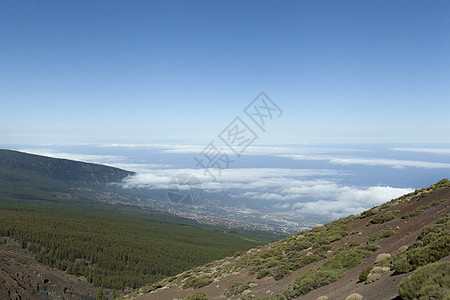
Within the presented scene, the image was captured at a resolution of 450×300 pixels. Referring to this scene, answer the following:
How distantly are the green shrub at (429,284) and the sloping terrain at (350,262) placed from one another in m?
0.16

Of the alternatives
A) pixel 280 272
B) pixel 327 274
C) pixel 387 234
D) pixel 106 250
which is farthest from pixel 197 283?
pixel 106 250

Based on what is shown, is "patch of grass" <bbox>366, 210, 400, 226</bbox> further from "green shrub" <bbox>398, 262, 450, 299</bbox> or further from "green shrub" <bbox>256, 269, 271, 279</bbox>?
"green shrub" <bbox>398, 262, 450, 299</bbox>

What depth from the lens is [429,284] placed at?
6.95 meters

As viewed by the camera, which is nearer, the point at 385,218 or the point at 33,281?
the point at 385,218

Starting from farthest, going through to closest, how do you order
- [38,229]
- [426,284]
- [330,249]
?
1. [38,229]
2. [330,249]
3. [426,284]

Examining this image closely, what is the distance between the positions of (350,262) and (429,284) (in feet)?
31.3

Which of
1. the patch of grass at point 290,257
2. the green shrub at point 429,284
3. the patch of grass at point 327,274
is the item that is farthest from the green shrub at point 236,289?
the green shrub at point 429,284

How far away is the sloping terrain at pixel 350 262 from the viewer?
33.9ft

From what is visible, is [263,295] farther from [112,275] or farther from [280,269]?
[112,275]

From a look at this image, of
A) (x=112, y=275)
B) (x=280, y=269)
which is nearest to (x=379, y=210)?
(x=280, y=269)

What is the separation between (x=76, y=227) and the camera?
11606 cm

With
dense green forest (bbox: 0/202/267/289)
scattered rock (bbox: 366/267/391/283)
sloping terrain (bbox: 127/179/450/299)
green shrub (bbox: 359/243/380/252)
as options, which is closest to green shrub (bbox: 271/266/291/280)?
sloping terrain (bbox: 127/179/450/299)

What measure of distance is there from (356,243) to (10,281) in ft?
226

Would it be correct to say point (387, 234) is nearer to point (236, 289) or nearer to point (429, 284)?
point (236, 289)
